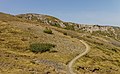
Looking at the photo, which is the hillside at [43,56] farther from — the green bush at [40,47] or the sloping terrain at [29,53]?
the green bush at [40,47]

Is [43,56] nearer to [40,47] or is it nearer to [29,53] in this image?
[29,53]

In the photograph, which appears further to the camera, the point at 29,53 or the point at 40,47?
the point at 40,47

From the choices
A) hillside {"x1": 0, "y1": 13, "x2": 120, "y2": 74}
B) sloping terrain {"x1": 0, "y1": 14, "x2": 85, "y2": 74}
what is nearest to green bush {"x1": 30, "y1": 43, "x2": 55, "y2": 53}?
hillside {"x1": 0, "y1": 13, "x2": 120, "y2": 74}

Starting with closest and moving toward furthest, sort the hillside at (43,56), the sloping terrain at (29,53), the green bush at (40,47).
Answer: the sloping terrain at (29,53), the hillside at (43,56), the green bush at (40,47)

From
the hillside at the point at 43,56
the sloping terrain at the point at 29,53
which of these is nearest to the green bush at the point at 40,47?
the hillside at the point at 43,56

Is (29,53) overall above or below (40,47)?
below

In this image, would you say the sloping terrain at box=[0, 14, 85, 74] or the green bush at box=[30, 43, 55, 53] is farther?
the green bush at box=[30, 43, 55, 53]

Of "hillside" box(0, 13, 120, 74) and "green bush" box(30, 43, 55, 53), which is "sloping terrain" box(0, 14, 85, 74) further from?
"green bush" box(30, 43, 55, 53)

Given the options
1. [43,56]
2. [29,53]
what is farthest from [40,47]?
[43,56]

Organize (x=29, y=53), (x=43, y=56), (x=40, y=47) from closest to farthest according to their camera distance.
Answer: (x=43, y=56) → (x=29, y=53) → (x=40, y=47)

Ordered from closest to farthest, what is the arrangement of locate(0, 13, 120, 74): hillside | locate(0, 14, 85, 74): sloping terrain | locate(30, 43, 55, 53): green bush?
locate(0, 14, 85, 74): sloping terrain, locate(0, 13, 120, 74): hillside, locate(30, 43, 55, 53): green bush

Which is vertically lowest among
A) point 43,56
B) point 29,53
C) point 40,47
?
point 43,56

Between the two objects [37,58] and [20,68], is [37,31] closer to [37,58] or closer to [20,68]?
[37,58]

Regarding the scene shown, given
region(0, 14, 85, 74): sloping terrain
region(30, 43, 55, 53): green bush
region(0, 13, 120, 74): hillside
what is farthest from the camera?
region(30, 43, 55, 53): green bush
